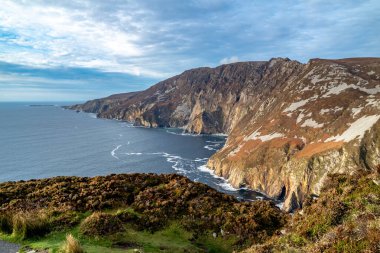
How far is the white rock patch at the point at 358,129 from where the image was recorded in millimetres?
88181

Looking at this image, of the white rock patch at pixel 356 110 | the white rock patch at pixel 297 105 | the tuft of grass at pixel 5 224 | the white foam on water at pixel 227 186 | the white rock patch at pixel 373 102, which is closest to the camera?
the tuft of grass at pixel 5 224

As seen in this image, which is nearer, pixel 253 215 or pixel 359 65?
pixel 253 215

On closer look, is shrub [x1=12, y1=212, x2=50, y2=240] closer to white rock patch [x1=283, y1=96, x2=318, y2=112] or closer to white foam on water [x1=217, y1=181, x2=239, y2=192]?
white foam on water [x1=217, y1=181, x2=239, y2=192]

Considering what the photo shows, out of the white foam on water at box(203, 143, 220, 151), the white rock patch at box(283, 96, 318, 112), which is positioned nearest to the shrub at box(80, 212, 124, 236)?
the white rock patch at box(283, 96, 318, 112)

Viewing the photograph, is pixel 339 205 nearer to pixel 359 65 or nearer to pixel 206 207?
pixel 206 207

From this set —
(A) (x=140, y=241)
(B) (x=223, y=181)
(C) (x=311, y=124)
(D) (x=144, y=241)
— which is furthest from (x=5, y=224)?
(C) (x=311, y=124)

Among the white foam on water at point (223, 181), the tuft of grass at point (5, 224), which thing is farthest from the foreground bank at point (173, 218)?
the white foam on water at point (223, 181)

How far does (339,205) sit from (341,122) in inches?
3993

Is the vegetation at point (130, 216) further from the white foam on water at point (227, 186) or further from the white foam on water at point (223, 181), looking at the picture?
the white foam on water at point (223, 181)

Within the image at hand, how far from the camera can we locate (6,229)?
18688mm

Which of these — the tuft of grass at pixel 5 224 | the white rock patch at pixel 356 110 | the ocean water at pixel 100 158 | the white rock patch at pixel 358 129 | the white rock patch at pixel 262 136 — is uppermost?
the white rock patch at pixel 356 110

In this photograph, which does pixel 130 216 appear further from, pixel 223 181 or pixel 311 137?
pixel 311 137

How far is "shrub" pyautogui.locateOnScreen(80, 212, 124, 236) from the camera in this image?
1831cm

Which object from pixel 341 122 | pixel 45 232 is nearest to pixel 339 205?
pixel 45 232
